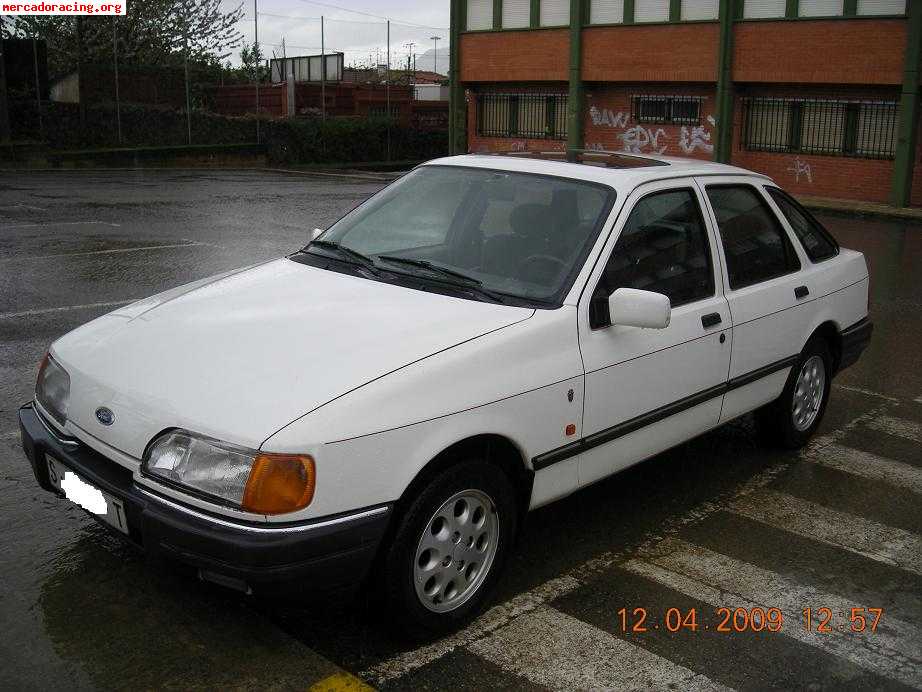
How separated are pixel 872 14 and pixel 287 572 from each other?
22.8 metres

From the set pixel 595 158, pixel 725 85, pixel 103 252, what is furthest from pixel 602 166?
pixel 725 85

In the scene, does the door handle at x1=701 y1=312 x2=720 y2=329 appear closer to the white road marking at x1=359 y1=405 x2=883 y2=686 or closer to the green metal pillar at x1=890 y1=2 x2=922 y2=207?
the white road marking at x1=359 y1=405 x2=883 y2=686

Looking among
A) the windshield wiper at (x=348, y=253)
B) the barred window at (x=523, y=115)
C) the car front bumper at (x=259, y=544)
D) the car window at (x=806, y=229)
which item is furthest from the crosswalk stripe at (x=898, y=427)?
the barred window at (x=523, y=115)

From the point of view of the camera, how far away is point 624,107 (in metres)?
28.5

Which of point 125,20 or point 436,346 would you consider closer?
point 436,346

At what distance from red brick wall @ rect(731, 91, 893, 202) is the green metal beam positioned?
266 mm

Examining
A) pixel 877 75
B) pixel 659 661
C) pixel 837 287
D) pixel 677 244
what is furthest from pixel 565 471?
pixel 877 75

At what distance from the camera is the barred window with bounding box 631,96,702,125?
26.8 m

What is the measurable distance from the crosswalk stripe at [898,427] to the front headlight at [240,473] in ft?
14.6

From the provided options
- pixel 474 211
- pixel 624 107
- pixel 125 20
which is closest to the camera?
pixel 474 211

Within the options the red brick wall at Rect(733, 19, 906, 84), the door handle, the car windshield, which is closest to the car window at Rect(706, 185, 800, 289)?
the door handle

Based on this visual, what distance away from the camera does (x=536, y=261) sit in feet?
14.6

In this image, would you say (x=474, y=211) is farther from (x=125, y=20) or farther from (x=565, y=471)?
(x=125, y=20)

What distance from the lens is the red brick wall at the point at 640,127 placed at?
26.5m
